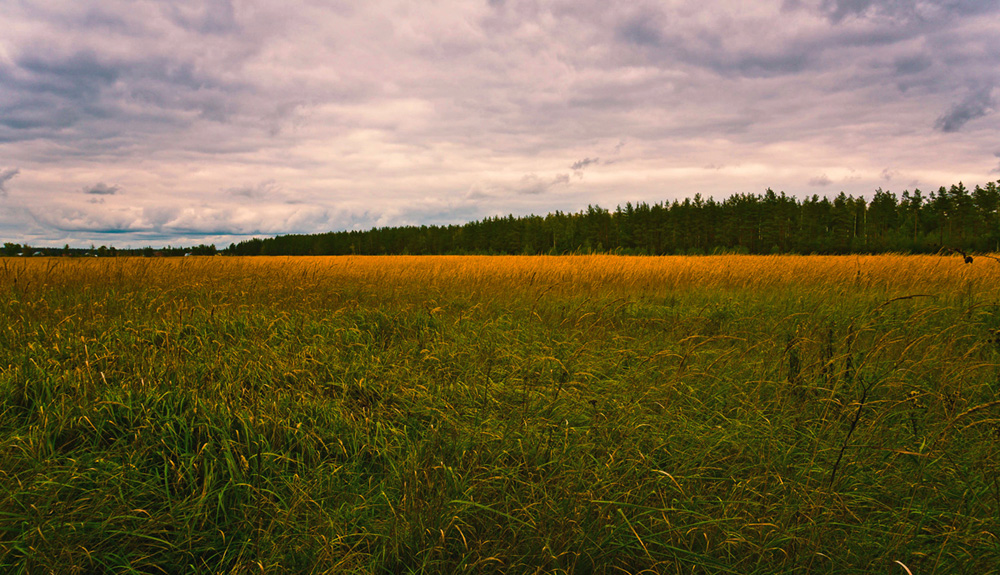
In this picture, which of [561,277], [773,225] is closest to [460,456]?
[561,277]

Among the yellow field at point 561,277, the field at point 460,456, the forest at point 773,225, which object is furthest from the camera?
the forest at point 773,225

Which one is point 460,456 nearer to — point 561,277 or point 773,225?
point 561,277

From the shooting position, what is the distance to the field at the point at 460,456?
1.65 meters

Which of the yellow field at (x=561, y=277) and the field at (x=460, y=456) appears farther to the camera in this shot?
the yellow field at (x=561, y=277)

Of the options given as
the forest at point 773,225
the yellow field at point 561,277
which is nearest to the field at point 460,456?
the yellow field at point 561,277

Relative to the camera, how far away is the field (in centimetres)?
165

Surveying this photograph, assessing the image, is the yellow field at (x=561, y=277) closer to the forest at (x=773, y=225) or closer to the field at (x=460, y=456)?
the field at (x=460, y=456)

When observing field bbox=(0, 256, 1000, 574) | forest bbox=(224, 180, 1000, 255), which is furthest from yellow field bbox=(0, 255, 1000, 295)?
forest bbox=(224, 180, 1000, 255)

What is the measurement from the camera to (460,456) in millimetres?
2236

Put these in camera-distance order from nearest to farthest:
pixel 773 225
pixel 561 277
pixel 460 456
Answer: pixel 460 456
pixel 561 277
pixel 773 225

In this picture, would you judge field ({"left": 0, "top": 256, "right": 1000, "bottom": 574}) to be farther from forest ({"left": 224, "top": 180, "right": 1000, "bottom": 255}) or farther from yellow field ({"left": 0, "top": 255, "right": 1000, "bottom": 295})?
forest ({"left": 224, "top": 180, "right": 1000, "bottom": 255})

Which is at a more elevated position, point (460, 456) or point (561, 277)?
point (561, 277)

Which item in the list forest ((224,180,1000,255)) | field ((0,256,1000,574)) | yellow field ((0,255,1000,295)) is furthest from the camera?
forest ((224,180,1000,255))

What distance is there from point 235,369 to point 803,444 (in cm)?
371
